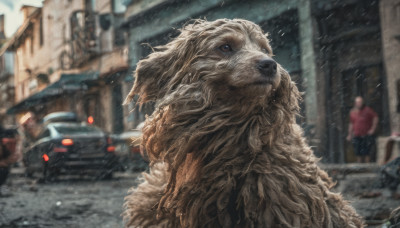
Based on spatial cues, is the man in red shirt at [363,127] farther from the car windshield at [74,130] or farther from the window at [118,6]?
the window at [118,6]

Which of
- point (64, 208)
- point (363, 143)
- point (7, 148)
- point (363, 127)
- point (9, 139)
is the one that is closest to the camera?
point (9, 139)

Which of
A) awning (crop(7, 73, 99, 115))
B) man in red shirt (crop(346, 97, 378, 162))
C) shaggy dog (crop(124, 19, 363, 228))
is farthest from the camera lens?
awning (crop(7, 73, 99, 115))

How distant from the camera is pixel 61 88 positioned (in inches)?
1075

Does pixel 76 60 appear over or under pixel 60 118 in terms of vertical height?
over

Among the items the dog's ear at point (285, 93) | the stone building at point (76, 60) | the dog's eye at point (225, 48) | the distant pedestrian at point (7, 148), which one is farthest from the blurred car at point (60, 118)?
the dog's ear at point (285, 93)

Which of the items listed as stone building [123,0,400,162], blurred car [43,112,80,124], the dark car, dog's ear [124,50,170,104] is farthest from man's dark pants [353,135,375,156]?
blurred car [43,112,80,124]

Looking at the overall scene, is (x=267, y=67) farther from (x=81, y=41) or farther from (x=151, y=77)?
(x=81, y=41)

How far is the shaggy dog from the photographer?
2834 mm

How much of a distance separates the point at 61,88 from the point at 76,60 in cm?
189

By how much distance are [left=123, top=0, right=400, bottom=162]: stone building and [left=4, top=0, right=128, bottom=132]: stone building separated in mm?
10494

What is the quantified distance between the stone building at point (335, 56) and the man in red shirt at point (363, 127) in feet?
1.58

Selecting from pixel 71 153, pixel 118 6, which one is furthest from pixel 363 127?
pixel 118 6

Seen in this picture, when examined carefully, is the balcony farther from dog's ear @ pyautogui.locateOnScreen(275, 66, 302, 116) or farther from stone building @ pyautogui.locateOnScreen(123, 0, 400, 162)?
dog's ear @ pyautogui.locateOnScreen(275, 66, 302, 116)

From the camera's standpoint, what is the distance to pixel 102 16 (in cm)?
2512
